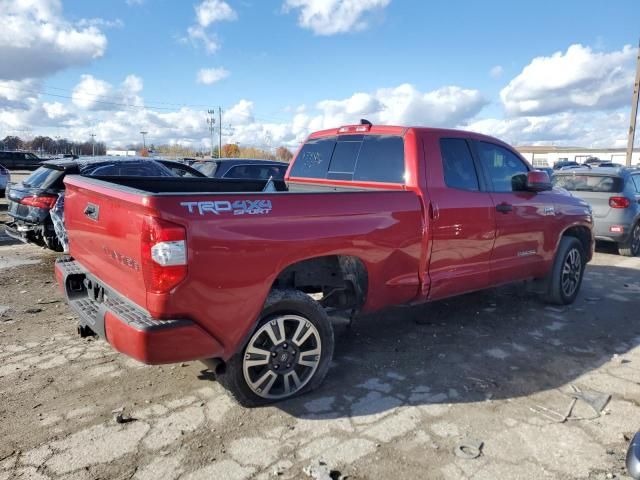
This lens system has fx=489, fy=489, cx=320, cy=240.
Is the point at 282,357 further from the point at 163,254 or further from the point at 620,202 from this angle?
the point at 620,202

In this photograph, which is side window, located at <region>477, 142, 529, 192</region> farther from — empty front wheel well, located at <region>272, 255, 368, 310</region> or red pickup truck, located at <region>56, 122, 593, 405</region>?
empty front wheel well, located at <region>272, 255, 368, 310</region>

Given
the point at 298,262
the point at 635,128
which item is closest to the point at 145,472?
the point at 298,262

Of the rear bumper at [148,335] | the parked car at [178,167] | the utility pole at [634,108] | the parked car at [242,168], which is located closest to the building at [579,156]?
the utility pole at [634,108]

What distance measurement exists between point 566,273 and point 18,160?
43.5 meters

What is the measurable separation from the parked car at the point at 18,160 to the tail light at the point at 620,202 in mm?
40663

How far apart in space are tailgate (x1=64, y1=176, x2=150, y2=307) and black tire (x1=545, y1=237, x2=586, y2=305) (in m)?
4.82

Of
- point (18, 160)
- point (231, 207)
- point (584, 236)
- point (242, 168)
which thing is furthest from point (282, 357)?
point (18, 160)

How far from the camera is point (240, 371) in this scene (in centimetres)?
322

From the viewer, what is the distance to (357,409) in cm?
340

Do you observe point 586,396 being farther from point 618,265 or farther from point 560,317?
point 618,265

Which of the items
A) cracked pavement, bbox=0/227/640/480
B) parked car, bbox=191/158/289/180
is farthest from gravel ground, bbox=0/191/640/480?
parked car, bbox=191/158/289/180

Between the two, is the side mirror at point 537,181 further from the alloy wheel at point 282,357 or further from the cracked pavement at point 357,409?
the alloy wheel at point 282,357

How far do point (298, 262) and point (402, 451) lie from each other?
4.49 ft

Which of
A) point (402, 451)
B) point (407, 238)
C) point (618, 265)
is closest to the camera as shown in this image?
point (402, 451)
